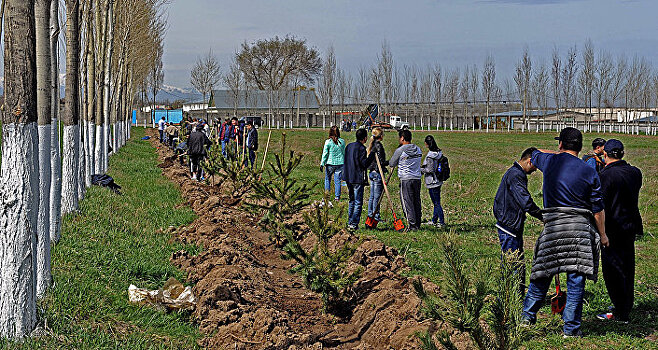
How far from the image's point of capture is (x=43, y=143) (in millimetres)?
6371

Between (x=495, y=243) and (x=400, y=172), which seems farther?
(x=400, y=172)

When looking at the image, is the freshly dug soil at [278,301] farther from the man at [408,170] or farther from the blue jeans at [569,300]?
the man at [408,170]

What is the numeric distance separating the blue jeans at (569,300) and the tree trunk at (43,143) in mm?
4595

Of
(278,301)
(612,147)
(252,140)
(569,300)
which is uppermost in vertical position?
(612,147)

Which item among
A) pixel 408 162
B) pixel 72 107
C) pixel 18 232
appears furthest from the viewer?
pixel 72 107

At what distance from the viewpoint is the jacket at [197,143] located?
56.3ft

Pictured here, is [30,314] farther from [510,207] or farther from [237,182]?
[237,182]

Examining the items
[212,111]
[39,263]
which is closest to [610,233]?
[39,263]

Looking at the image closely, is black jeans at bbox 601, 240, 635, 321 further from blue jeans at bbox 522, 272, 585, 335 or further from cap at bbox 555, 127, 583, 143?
cap at bbox 555, 127, 583, 143

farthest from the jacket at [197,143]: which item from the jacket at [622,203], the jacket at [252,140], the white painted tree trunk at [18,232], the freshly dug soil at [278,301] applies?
the jacket at [622,203]

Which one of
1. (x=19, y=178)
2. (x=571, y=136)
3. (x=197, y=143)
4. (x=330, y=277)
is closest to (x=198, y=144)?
(x=197, y=143)

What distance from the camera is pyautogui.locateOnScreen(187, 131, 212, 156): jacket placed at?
17.2 m

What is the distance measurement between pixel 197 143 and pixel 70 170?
6465 millimetres

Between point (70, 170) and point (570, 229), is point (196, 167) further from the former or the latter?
point (570, 229)
